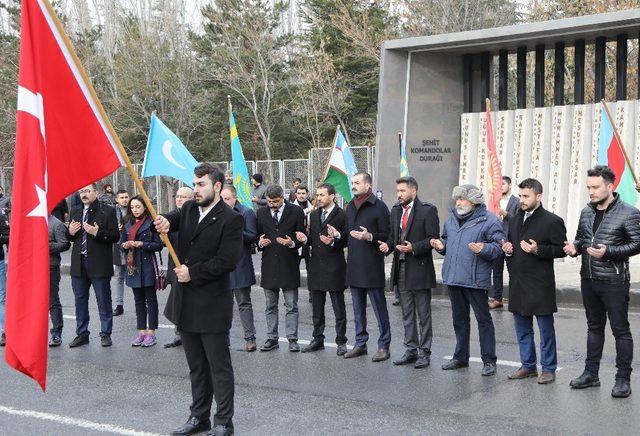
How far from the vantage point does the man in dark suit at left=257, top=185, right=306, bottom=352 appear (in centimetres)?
989

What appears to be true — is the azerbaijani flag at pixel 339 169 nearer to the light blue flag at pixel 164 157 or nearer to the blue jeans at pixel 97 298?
the light blue flag at pixel 164 157

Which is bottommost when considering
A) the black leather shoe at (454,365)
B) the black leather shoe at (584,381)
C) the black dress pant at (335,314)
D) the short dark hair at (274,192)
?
the black leather shoe at (454,365)

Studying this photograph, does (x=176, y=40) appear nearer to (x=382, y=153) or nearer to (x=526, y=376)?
(x=382, y=153)

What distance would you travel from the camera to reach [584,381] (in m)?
7.68

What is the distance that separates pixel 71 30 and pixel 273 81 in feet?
42.8

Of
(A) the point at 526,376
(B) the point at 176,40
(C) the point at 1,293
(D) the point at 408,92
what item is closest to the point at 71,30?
(B) the point at 176,40

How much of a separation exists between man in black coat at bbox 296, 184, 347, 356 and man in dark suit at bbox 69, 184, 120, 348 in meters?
2.18

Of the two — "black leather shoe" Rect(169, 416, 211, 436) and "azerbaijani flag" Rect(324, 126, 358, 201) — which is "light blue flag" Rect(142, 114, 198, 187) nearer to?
"azerbaijani flag" Rect(324, 126, 358, 201)

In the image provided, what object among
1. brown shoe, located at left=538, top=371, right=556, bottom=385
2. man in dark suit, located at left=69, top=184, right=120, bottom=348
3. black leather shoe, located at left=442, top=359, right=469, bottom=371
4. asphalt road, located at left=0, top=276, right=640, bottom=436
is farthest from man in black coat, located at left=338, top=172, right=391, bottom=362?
man in dark suit, located at left=69, top=184, right=120, bottom=348

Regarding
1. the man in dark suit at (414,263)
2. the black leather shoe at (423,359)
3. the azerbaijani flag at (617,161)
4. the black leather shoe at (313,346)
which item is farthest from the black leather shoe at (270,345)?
the azerbaijani flag at (617,161)

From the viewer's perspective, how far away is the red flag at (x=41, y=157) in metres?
5.49

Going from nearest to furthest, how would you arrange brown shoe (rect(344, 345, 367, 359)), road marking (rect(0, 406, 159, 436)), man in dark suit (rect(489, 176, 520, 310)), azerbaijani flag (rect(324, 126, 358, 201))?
road marking (rect(0, 406, 159, 436)) → brown shoe (rect(344, 345, 367, 359)) → man in dark suit (rect(489, 176, 520, 310)) → azerbaijani flag (rect(324, 126, 358, 201))

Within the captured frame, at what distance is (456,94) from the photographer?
Result: 17.7m

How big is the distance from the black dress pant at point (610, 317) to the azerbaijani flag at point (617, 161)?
251cm
